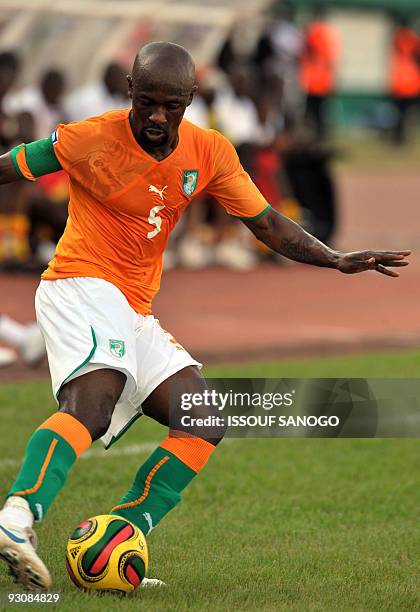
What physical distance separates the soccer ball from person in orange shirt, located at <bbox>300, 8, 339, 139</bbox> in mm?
22845

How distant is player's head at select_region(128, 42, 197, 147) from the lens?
512 centimetres

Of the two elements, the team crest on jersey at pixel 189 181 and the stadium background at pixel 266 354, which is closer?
the team crest on jersey at pixel 189 181

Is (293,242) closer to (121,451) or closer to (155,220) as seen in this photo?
(155,220)

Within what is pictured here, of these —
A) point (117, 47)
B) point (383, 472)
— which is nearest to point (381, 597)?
point (383, 472)

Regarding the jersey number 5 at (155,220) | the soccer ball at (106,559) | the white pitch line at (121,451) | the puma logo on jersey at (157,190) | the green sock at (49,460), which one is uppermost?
the puma logo on jersey at (157,190)

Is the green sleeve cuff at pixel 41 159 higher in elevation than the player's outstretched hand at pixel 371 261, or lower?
higher

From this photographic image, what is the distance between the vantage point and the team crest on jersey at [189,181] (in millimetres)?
5438

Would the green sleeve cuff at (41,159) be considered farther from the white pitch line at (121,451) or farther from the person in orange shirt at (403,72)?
the person in orange shirt at (403,72)

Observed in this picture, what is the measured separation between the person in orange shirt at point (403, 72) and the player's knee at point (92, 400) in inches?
1106

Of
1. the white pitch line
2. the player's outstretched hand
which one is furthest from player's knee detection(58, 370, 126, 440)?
the white pitch line

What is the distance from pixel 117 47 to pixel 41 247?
398cm

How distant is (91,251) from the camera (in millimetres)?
5414

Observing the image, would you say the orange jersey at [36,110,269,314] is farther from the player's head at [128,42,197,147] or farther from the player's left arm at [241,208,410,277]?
the player's left arm at [241,208,410,277]

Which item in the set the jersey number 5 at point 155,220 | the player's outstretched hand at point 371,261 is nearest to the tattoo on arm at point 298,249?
the player's outstretched hand at point 371,261
